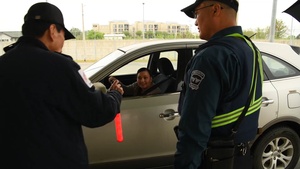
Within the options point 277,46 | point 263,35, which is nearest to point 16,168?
point 277,46

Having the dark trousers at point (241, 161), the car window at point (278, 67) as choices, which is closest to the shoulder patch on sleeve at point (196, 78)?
the dark trousers at point (241, 161)

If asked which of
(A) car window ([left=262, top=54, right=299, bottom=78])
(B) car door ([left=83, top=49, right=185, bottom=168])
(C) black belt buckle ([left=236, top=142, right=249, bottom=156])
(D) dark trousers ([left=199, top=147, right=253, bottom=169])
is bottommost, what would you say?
(B) car door ([left=83, top=49, right=185, bottom=168])

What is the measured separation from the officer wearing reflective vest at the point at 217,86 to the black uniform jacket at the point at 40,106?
399 millimetres

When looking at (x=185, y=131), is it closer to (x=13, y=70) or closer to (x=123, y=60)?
(x=13, y=70)

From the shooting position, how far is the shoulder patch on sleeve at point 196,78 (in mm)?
1208

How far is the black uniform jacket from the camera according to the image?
3.83 ft

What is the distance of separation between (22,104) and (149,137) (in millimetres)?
1388

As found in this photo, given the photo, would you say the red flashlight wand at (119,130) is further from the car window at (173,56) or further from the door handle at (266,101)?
the door handle at (266,101)

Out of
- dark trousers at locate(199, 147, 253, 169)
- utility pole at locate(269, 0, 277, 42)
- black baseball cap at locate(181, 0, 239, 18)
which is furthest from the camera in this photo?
utility pole at locate(269, 0, 277, 42)

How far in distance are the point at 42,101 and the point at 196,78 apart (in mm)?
649

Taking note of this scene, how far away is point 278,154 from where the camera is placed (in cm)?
286

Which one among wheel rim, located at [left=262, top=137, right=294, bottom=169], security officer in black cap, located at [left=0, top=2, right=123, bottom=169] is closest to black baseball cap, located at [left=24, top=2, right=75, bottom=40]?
security officer in black cap, located at [left=0, top=2, right=123, bottom=169]

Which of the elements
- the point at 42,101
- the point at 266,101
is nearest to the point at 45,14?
the point at 42,101

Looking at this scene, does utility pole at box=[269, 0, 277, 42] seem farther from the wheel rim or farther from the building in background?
the wheel rim
